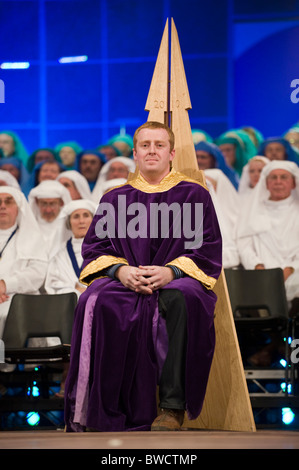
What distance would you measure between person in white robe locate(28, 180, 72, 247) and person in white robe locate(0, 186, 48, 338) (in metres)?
0.08

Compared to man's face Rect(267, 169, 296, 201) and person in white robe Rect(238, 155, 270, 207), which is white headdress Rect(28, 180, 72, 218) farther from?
man's face Rect(267, 169, 296, 201)

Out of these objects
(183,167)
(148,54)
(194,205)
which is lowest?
(194,205)

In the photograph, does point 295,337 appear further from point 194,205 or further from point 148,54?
point 148,54

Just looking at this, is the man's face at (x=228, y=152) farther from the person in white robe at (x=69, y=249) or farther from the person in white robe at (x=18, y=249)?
the person in white robe at (x=18, y=249)

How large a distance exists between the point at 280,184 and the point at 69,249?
1.81 m

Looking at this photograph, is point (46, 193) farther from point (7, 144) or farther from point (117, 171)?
point (117, 171)

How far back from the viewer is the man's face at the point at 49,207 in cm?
611

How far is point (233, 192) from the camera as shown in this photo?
5922mm

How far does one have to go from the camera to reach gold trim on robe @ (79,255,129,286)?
3.84 m

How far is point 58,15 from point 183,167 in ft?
7.69

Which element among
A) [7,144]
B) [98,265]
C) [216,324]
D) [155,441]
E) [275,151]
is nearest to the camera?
[155,441]

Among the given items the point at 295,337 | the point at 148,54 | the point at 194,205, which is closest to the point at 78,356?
the point at 194,205

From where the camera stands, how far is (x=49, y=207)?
6121mm

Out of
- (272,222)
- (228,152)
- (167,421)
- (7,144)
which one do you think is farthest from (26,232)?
(167,421)
